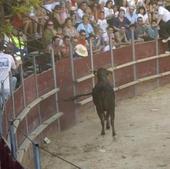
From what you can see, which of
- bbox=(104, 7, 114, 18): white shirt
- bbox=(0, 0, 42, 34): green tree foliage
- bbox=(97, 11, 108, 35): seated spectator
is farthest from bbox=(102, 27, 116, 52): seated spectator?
bbox=(0, 0, 42, 34): green tree foliage

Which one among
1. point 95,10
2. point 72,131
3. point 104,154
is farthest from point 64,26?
point 104,154

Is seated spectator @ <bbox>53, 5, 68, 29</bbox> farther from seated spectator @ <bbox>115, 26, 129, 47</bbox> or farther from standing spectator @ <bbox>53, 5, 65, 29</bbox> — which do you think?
seated spectator @ <bbox>115, 26, 129, 47</bbox>

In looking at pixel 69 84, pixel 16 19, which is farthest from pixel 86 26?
pixel 16 19

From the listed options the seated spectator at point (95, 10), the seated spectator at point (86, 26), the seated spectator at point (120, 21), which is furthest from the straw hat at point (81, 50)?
the seated spectator at point (120, 21)

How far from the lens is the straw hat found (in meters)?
12.7

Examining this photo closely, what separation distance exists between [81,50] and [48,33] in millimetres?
745

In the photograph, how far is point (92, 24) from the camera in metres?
14.6

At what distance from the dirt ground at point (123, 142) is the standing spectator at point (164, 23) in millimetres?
2350

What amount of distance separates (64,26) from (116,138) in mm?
3681

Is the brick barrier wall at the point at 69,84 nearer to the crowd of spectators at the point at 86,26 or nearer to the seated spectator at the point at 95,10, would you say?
the crowd of spectators at the point at 86,26

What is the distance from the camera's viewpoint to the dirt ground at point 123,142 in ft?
30.8

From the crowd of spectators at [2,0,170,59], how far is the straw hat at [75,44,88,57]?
0.11 m

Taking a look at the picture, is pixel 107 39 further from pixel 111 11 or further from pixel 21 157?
pixel 21 157

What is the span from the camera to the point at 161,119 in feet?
39.7
